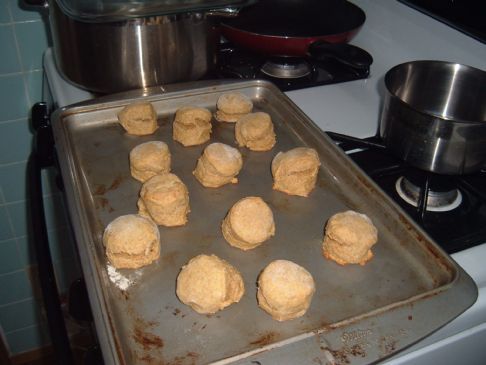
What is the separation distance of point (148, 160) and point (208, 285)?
34cm

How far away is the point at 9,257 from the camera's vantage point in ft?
5.80

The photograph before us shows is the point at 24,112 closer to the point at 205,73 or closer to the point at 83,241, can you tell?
the point at 205,73

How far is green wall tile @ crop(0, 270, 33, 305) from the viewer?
1.82 metres

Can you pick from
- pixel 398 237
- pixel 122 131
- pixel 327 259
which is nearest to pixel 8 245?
pixel 122 131

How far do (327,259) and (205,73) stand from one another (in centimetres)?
65

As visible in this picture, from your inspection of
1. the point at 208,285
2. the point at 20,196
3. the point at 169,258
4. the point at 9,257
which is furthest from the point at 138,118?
the point at 9,257

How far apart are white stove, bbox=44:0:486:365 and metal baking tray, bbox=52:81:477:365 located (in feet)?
0.23

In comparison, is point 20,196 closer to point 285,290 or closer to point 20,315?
point 20,315

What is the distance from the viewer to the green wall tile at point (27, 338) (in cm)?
194

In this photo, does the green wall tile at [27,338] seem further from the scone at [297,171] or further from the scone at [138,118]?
the scone at [297,171]

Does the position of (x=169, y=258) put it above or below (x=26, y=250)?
above

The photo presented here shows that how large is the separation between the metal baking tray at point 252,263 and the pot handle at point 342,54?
0.49 feet

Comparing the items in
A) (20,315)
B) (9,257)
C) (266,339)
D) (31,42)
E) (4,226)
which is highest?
(31,42)

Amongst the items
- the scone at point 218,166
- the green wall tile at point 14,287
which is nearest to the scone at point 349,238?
the scone at point 218,166
